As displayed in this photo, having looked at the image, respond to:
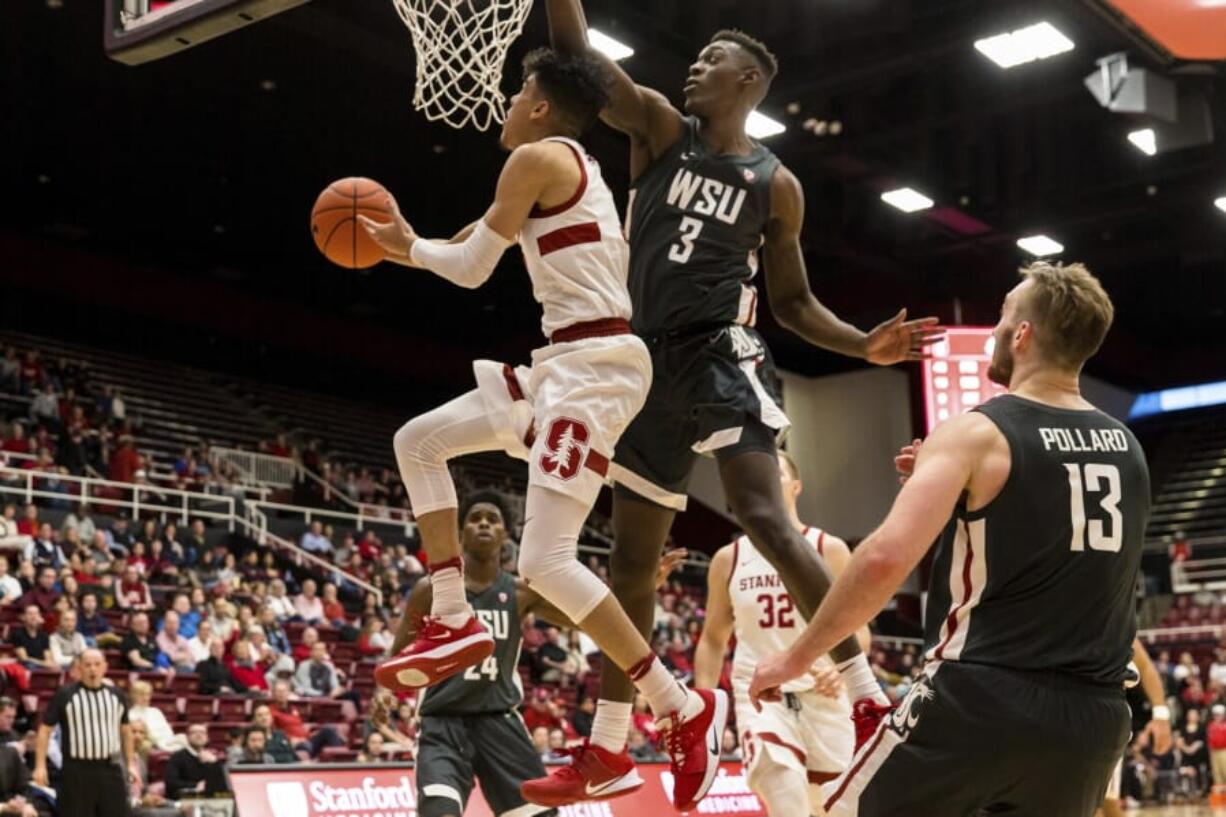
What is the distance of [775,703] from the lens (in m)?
6.87

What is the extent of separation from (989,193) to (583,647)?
856cm

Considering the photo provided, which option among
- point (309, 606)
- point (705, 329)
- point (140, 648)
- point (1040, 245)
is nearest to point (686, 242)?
point (705, 329)

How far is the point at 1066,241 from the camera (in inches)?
939

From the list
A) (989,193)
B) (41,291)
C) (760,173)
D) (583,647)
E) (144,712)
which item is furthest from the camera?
(41,291)

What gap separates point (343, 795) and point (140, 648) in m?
6.10

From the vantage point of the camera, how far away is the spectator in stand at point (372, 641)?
17.3 meters

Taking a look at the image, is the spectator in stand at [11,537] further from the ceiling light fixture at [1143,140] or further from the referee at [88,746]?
the ceiling light fixture at [1143,140]

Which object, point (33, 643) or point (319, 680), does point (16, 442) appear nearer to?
point (319, 680)

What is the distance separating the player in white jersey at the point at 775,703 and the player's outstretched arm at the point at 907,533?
308cm

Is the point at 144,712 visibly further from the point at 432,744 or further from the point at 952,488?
the point at 952,488

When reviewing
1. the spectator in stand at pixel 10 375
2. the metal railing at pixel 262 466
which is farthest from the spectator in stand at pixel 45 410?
the metal railing at pixel 262 466

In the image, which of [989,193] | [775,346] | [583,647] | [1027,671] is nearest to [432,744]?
[1027,671]

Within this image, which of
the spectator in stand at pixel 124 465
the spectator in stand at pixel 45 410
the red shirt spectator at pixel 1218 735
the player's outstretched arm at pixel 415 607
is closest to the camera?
the player's outstretched arm at pixel 415 607

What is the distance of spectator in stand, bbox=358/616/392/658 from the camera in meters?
17.3
